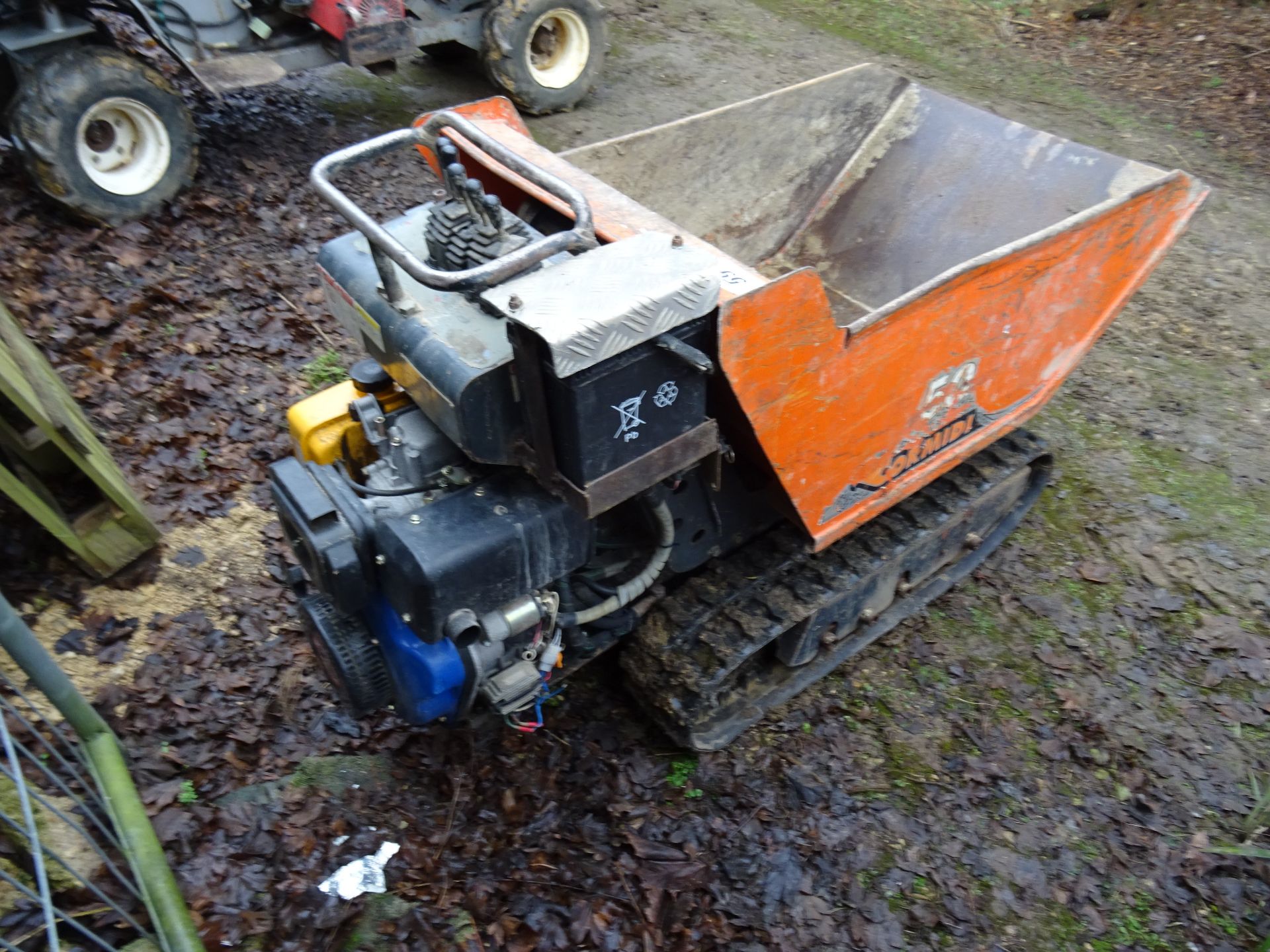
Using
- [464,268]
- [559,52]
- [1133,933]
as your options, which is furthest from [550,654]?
[559,52]

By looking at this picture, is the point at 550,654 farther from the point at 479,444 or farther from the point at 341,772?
the point at 341,772

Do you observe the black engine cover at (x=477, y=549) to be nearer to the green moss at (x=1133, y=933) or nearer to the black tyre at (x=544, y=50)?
the green moss at (x=1133, y=933)

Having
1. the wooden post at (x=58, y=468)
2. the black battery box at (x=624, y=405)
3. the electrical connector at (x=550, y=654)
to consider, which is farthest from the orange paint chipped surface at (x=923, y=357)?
the wooden post at (x=58, y=468)

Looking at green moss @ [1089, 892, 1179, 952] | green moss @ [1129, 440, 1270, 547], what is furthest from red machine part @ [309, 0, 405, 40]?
green moss @ [1089, 892, 1179, 952]

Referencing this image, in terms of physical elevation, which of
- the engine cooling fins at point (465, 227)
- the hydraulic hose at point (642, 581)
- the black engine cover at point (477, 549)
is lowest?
the hydraulic hose at point (642, 581)

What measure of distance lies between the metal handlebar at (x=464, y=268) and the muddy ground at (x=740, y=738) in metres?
1.80

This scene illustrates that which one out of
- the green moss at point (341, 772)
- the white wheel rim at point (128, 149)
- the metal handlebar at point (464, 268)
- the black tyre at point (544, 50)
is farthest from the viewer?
the black tyre at point (544, 50)

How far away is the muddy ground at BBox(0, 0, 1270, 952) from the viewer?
118 inches

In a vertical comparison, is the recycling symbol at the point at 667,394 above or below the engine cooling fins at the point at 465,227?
below

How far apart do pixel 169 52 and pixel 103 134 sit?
25.2 inches

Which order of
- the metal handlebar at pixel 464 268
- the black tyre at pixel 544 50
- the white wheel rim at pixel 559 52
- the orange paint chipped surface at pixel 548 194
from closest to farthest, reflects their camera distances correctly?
the metal handlebar at pixel 464 268 → the orange paint chipped surface at pixel 548 194 → the black tyre at pixel 544 50 → the white wheel rim at pixel 559 52

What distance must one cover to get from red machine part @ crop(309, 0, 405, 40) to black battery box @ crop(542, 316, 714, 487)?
15.2 feet

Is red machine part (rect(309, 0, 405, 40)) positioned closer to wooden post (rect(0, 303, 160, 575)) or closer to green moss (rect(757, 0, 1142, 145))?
wooden post (rect(0, 303, 160, 575))

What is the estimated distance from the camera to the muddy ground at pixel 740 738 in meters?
2.99
